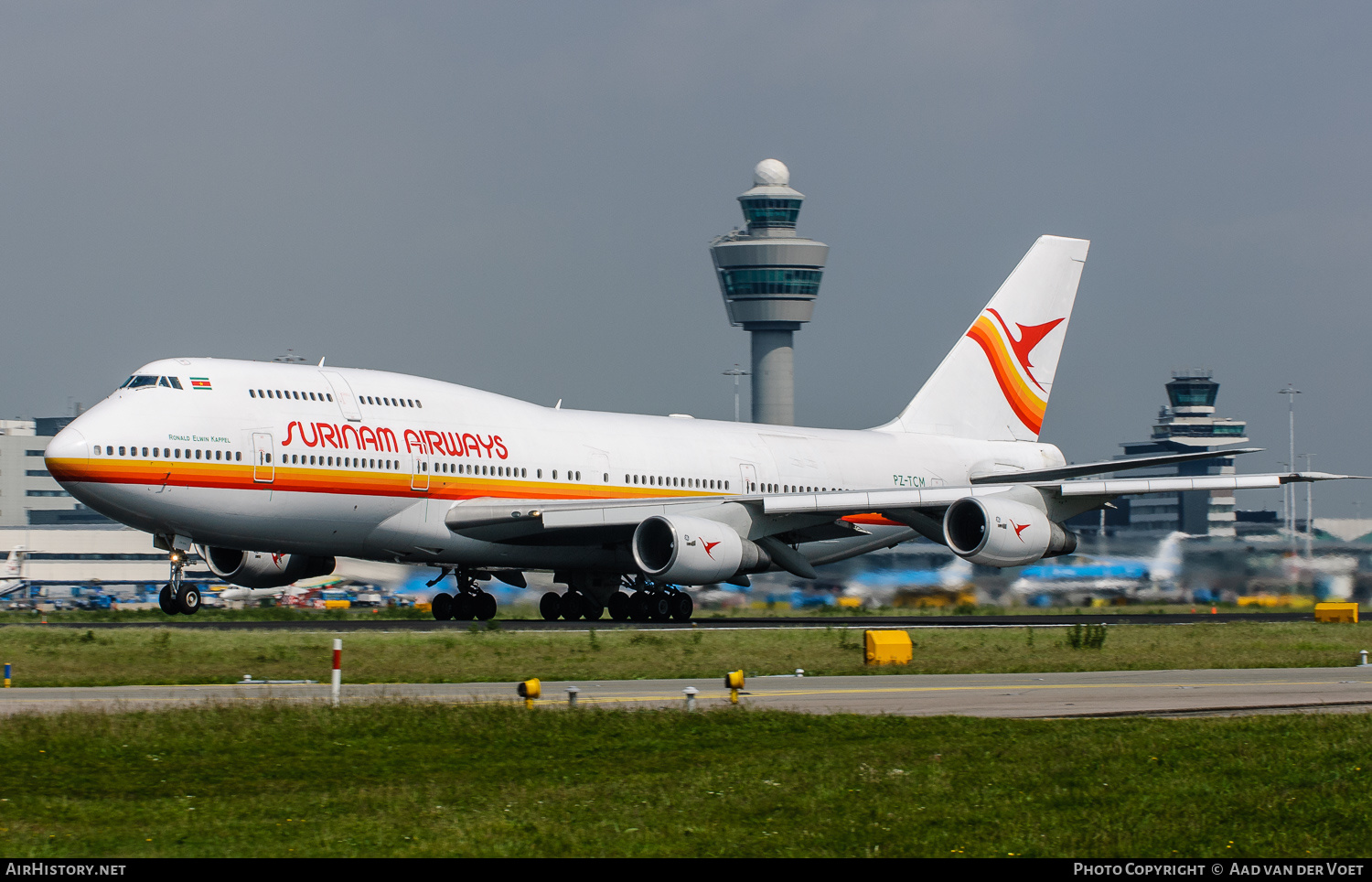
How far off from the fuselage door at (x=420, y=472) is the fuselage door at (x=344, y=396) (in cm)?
163

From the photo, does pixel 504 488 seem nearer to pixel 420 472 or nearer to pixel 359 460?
pixel 420 472

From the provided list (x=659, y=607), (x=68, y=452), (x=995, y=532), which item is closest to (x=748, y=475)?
(x=659, y=607)

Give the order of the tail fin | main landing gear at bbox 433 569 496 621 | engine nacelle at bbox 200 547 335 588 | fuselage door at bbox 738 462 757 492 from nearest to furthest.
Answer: engine nacelle at bbox 200 547 335 588
main landing gear at bbox 433 569 496 621
fuselage door at bbox 738 462 757 492
the tail fin

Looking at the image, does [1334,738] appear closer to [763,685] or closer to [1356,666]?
[763,685]

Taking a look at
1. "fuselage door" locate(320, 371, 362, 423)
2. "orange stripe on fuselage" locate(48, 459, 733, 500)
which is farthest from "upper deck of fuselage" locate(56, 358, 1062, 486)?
"orange stripe on fuselage" locate(48, 459, 733, 500)

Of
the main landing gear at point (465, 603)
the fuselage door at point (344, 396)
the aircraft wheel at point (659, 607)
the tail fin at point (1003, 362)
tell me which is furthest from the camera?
the tail fin at point (1003, 362)

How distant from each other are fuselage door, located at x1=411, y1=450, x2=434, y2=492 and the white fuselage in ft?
0.11

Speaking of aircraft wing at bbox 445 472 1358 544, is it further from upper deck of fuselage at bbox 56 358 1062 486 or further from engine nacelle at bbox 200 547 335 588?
engine nacelle at bbox 200 547 335 588

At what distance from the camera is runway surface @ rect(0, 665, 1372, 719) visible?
64.2ft

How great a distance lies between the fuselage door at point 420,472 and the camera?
36625 mm

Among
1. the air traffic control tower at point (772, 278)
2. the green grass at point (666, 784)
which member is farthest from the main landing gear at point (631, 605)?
the air traffic control tower at point (772, 278)

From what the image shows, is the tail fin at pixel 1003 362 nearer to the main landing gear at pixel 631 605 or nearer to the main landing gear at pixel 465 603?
the main landing gear at pixel 631 605

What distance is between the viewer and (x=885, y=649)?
1072 inches

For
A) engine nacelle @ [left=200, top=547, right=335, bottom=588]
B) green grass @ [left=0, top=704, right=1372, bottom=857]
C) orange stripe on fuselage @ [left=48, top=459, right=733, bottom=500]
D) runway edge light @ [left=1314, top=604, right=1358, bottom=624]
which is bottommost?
green grass @ [left=0, top=704, right=1372, bottom=857]
